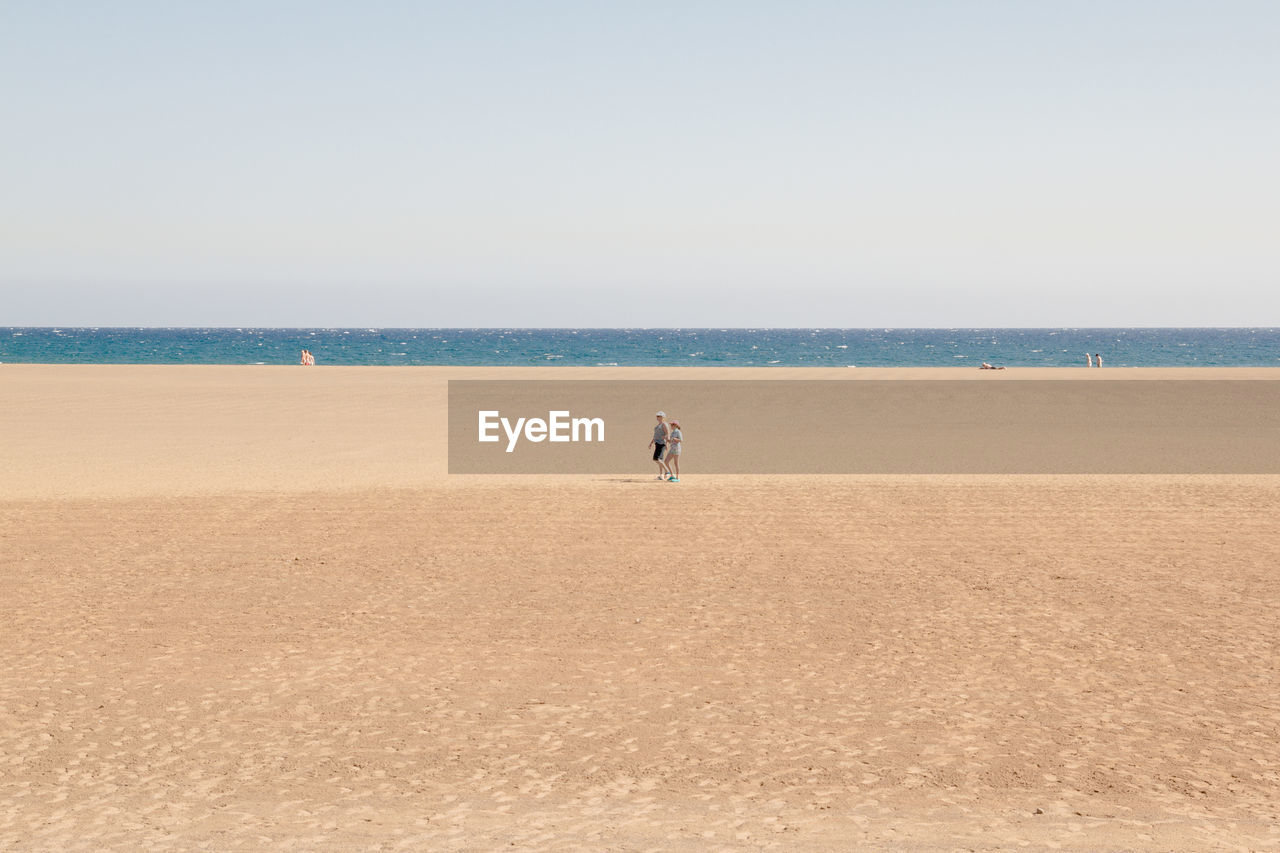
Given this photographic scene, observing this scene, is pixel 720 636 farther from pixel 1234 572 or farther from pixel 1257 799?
pixel 1234 572

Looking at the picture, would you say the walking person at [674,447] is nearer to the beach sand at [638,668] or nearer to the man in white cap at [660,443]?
the man in white cap at [660,443]

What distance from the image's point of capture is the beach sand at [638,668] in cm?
696

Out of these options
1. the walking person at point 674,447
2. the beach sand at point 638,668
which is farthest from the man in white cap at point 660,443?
the beach sand at point 638,668

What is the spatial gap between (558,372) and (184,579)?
47015mm

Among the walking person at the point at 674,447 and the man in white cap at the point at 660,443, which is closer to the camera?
the walking person at the point at 674,447

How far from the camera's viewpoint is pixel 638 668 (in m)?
9.98

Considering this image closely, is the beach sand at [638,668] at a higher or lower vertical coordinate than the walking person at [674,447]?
lower

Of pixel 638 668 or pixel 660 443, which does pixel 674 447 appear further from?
pixel 638 668

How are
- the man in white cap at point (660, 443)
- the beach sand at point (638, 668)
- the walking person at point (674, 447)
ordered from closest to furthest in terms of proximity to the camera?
the beach sand at point (638, 668) → the walking person at point (674, 447) → the man in white cap at point (660, 443)

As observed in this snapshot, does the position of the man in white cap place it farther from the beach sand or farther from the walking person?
the beach sand

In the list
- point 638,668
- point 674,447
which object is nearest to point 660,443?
point 674,447

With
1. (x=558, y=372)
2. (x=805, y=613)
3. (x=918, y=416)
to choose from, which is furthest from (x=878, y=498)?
(x=558, y=372)

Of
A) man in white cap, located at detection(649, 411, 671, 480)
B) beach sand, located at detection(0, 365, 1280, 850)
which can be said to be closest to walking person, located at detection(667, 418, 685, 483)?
man in white cap, located at detection(649, 411, 671, 480)

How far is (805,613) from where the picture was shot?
465 inches
